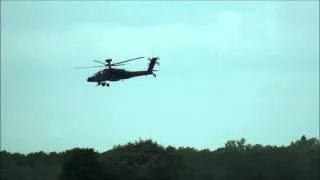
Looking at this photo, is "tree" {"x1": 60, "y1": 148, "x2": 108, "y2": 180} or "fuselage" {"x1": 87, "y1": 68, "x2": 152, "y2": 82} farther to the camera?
"tree" {"x1": 60, "y1": 148, "x2": 108, "y2": 180}

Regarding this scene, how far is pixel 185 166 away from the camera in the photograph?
91188mm

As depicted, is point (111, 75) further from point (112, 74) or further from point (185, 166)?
point (185, 166)

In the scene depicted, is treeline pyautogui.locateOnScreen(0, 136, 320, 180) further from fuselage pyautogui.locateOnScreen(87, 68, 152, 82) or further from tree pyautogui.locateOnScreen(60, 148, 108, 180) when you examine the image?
fuselage pyautogui.locateOnScreen(87, 68, 152, 82)

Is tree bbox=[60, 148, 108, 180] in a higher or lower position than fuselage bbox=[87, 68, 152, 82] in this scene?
lower

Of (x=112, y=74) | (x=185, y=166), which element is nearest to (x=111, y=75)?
(x=112, y=74)

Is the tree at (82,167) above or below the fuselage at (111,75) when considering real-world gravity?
below

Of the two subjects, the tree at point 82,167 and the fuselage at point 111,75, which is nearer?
the fuselage at point 111,75

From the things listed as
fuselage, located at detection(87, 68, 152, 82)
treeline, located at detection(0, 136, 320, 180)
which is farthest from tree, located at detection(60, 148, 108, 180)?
fuselage, located at detection(87, 68, 152, 82)

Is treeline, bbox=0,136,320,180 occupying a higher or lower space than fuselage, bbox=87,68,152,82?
lower

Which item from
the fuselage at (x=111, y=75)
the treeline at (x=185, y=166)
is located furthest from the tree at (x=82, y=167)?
the fuselage at (x=111, y=75)

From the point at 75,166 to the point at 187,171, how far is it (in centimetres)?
1093

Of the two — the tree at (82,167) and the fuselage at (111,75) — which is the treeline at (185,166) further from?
the fuselage at (111,75)

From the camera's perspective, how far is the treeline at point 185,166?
8494cm

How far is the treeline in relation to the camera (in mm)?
84938
